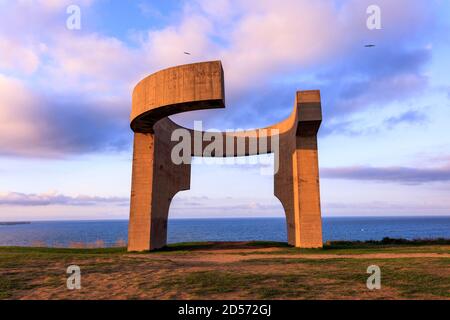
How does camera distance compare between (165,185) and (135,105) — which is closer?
(135,105)

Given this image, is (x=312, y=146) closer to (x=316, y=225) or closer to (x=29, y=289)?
(x=316, y=225)

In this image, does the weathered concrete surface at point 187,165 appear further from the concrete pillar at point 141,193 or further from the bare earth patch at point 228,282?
the bare earth patch at point 228,282

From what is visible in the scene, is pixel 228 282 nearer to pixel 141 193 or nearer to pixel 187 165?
pixel 141 193

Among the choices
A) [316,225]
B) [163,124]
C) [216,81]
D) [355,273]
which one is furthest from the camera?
[163,124]

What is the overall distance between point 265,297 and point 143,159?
14.0 m

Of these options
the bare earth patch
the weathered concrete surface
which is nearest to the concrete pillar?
the weathered concrete surface

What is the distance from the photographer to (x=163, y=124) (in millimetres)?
20172

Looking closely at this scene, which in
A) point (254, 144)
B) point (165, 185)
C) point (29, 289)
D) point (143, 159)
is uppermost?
point (254, 144)

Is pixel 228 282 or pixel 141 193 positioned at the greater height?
pixel 141 193

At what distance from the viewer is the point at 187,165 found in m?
23.5

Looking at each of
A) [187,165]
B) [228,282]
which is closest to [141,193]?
[187,165]

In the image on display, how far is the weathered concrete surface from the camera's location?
1384 cm

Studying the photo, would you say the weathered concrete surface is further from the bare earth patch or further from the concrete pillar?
the bare earth patch
